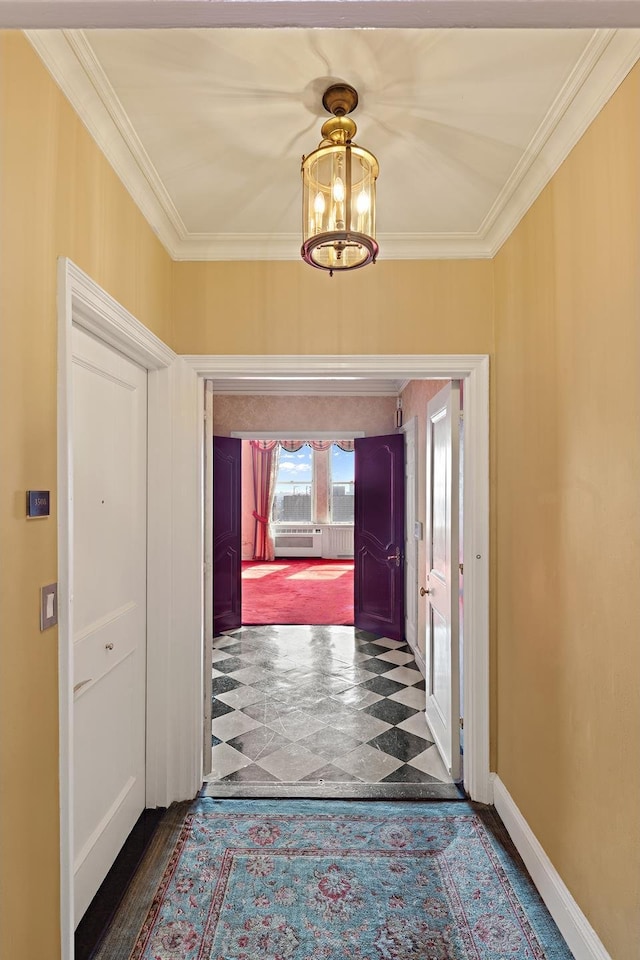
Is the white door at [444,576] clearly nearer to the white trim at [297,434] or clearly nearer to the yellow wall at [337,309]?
the yellow wall at [337,309]

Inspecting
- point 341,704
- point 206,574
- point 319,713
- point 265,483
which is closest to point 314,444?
point 265,483

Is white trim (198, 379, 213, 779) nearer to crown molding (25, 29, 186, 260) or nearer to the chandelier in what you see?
crown molding (25, 29, 186, 260)

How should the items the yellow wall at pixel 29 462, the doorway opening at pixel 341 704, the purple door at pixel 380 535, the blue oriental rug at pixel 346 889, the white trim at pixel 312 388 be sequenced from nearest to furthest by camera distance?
the yellow wall at pixel 29 462
the blue oriental rug at pixel 346 889
the doorway opening at pixel 341 704
the purple door at pixel 380 535
the white trim at pixel 312 388

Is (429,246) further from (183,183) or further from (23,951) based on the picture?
(23,951)

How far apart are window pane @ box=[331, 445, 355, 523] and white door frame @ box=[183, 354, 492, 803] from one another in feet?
23.9

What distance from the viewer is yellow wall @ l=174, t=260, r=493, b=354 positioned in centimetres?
251

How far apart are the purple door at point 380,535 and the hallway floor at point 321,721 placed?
0.36 m

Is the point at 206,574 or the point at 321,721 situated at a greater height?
the point at 206,574

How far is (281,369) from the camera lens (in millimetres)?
2506

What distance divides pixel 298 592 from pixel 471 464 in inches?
200

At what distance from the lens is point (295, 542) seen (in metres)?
9.80

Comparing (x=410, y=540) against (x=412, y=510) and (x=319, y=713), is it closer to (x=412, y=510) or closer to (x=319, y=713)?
(x=412, y=510)

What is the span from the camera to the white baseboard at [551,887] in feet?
5.07

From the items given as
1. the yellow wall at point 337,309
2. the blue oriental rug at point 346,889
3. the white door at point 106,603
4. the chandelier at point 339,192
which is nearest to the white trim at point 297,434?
the yellow wall at point 337,309
